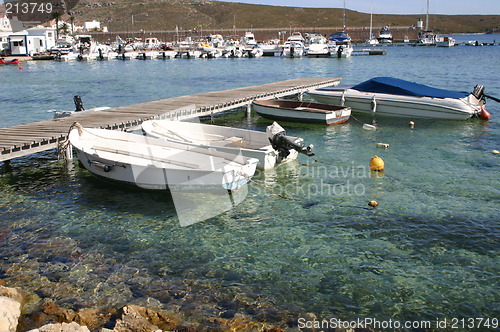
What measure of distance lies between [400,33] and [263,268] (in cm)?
16398

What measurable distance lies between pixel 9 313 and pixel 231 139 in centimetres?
997

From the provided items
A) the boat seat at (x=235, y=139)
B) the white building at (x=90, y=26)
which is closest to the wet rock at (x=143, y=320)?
the boat seat at (x=235, y=139)

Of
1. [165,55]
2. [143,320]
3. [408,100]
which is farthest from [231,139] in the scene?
[165,55]

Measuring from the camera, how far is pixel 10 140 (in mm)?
14773

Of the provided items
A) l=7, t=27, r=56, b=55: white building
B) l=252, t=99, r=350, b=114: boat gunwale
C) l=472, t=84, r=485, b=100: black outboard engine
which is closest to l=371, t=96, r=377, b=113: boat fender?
l=252, t=99, r=350, b=114: boat gunwale

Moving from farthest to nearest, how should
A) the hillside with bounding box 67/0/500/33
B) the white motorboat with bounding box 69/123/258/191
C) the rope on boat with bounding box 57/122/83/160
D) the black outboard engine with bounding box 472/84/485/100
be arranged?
the hillside with bounding box 67/0/500/33 → the black outboard engine with bounding box 472/84/485/100 → the rope on boat with bounding box 57/122/83/160 → the white motorboat with bounding box 69/123/258/191

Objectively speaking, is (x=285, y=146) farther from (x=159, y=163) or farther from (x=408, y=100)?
(x=408, y=100)

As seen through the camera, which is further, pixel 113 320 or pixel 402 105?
pixel 402 105

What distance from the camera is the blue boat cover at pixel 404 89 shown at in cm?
2339

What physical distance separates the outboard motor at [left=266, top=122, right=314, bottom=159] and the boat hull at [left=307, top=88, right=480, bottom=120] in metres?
10.8

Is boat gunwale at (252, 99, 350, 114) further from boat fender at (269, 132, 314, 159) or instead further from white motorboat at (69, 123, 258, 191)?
white motorboat at (69, 123, 258, 191)

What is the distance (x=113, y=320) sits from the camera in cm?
733

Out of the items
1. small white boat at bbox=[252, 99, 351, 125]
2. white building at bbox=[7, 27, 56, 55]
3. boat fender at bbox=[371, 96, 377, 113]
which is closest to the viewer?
small white boat at bbox=[252, 99, 351, 125]

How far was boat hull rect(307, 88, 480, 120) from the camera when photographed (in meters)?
22.3
